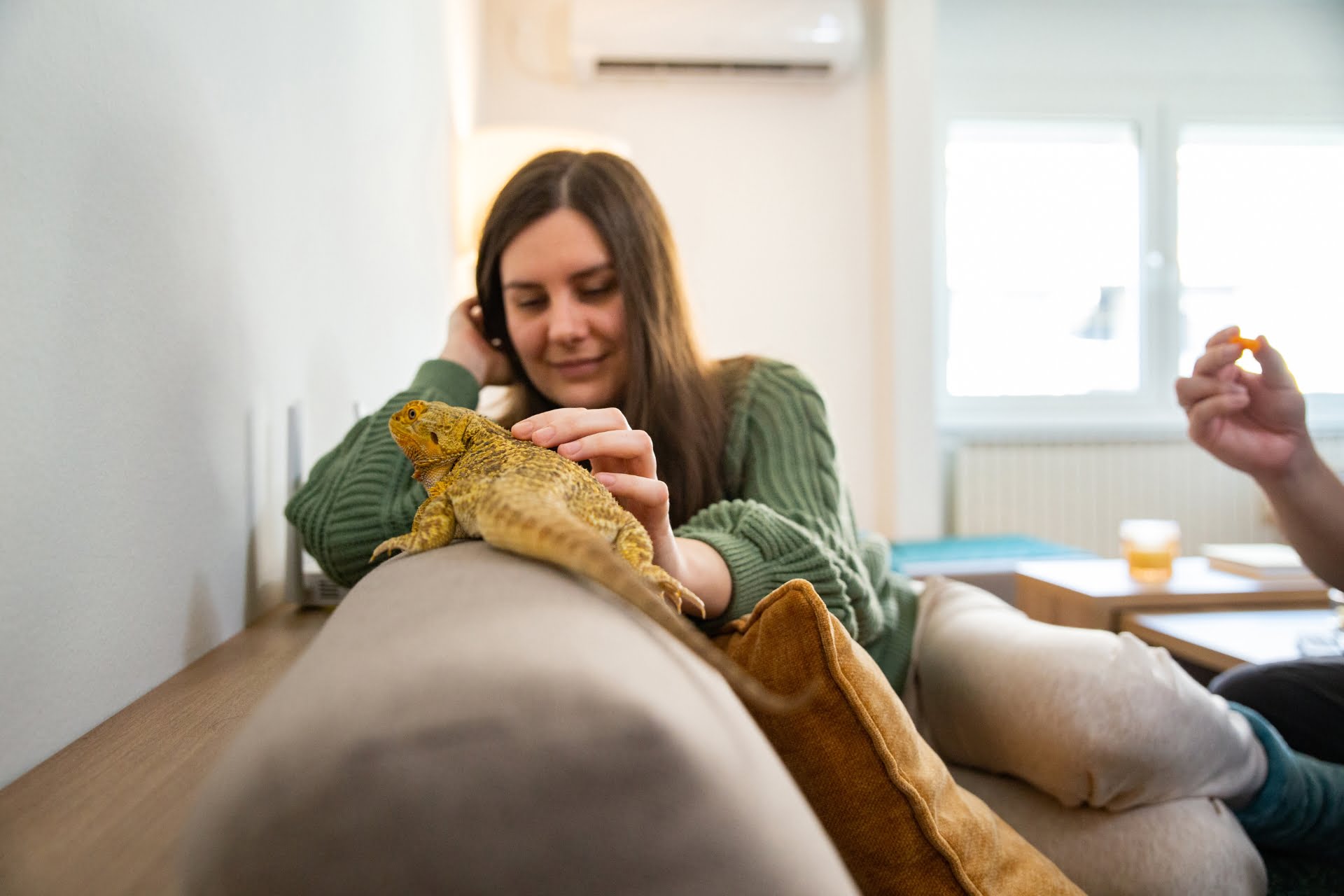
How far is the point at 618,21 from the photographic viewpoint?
13.0 ft

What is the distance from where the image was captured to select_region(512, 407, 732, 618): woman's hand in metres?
0.77

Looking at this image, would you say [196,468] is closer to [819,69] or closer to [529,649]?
[529,649]

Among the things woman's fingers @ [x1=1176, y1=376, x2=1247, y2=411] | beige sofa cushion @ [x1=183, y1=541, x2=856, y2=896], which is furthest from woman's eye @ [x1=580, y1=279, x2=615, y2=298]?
woman's fingers @ [x1=1176, y1=376, x2=1247, y2=411]

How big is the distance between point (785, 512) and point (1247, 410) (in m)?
1.03

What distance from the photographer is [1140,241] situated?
448cm

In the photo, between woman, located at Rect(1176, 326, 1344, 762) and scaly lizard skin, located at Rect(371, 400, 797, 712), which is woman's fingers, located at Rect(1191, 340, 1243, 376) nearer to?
woman, located at Rect(1176, 326, 1344, 762)

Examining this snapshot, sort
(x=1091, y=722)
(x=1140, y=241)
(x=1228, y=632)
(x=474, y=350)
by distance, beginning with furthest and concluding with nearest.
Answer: (x=1140, y=241) < (x=1228, y=632) < (x=474, y=350) < (x=1091, y=722)

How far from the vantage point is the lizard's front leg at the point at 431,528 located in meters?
0.75

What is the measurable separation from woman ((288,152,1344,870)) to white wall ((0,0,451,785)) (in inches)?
7.2

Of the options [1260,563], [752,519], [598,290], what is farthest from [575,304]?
[1260,563]

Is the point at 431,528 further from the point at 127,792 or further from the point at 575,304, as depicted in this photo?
the point at 575,304

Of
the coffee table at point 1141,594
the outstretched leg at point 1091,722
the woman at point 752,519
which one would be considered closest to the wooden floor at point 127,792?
the woman at point 752,519

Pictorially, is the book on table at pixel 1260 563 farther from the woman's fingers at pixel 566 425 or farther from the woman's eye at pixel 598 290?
the woman's fingers at pixel 566 425

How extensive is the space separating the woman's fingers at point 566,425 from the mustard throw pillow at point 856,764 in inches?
8.4
